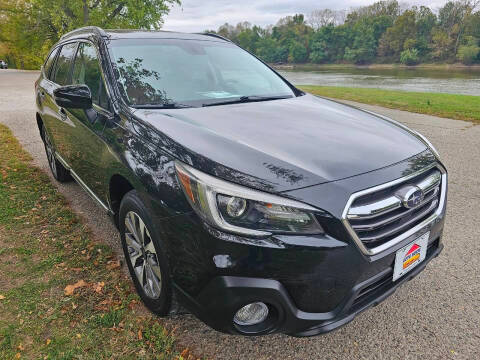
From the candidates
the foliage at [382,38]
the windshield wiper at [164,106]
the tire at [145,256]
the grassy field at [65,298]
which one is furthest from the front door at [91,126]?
the foliage at [382,38]

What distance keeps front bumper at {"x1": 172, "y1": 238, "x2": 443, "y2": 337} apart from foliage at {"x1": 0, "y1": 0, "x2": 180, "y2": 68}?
30.4 m

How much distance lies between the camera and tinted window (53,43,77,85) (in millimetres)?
3578

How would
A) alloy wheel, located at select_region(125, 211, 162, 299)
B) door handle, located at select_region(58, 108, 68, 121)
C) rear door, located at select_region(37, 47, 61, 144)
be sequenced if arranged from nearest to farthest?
alloy wheel, located at select_region(125, 211, 162, 299), door handle, located at select_region(58, 108, 68, 121), rear door, located at select_region(37, 47, 61, 144)

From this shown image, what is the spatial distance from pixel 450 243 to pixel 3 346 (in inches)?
135

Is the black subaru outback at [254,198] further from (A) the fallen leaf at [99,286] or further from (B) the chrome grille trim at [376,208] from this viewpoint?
(A) the fallen leaf at [99,286]

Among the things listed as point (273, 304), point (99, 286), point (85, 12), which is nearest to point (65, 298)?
point (99, 286)

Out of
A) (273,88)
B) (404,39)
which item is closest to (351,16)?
(404,39)

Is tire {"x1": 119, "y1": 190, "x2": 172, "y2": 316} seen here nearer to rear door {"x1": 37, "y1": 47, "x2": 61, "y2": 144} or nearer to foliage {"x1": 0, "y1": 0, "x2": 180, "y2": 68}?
rear door {"x1": 37, "y1": 47, "x2": 61, "y2": 144}

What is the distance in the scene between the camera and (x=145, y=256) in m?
2.23

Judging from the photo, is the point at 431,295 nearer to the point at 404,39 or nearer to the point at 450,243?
the point at 450,243

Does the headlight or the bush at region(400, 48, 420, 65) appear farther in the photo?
the bush at region(400, 48, 420, 65)

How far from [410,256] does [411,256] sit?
0.01m

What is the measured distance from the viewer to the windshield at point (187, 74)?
8.59ft

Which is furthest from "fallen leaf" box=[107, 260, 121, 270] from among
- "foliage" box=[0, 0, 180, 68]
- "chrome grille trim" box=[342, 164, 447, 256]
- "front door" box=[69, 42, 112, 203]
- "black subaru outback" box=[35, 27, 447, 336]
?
"foliage" box=[0, 0, 180, 68]
